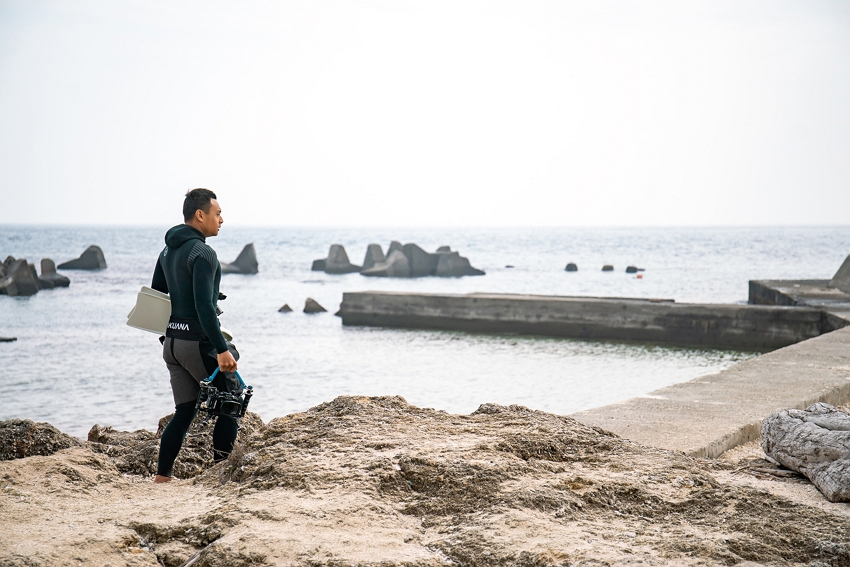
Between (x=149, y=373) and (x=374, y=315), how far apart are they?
853cm

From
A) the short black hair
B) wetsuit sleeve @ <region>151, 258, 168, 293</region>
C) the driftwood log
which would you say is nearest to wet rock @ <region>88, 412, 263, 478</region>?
wetsuit sleeve @ <region>151, 258, 168, 293</region>

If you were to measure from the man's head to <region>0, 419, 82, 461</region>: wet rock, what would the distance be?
170 centimetres

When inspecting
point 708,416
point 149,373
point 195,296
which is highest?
point 195,296

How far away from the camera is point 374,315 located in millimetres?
22391

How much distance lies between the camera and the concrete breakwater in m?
17.5

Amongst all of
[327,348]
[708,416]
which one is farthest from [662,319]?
[708,416]

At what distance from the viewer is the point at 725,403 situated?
19.3 feet

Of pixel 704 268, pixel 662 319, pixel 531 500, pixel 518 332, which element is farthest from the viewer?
pixel 704 268

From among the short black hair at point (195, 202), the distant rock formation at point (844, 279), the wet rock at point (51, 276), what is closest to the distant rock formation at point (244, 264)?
the wet rock at point (51, 276)

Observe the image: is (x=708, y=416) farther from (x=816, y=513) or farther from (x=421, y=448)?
(x=421, y=448)

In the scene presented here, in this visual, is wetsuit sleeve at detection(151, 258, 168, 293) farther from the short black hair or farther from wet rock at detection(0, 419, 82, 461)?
wet rock at detection(0, 419, 82, 461)

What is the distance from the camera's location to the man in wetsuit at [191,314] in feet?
13.3

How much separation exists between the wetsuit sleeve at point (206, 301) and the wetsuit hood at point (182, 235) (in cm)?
16

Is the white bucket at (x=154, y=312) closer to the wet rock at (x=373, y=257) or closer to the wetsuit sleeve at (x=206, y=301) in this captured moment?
the wetsuit sleeve at (x=206, y=301)
